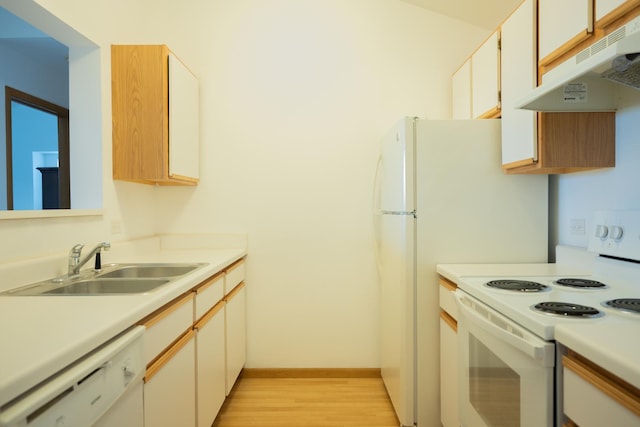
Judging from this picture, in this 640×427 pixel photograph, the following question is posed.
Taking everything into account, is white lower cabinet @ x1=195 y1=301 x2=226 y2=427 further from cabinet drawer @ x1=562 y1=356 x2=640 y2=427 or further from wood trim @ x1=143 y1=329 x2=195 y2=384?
cabinet drawer @ x1=562 y1=356 x2=640 y2=427

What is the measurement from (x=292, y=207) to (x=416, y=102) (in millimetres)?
1234

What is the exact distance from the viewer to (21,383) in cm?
64

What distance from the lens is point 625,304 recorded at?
108 centimetres

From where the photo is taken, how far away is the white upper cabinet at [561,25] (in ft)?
4.33

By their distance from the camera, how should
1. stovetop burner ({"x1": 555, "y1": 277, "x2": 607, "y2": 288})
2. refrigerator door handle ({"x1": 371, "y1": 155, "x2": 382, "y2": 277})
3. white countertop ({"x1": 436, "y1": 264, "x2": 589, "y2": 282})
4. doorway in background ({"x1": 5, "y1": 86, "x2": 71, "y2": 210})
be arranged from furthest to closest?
doorway in background ({"x1": 5, "y1": 86, "x2": 71, "y2": 210}), refrigerator door handle ({"x1": 371, "y1": 155, "x2": 382, "y2": 277}), white countertop ({"x1": 436, "y1": 264, "x2": 589, "y2": 282}), stovetop burner ({"x1": 555, "y1": 277, "x2": 607, "y2": 288})

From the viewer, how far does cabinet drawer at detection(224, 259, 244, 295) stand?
216 cm

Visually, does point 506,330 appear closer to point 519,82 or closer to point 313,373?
point 519,82

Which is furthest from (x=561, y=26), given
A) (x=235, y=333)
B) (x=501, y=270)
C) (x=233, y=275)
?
(x=235, y=333)

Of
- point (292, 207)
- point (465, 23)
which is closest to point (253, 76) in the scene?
point (292, 207)

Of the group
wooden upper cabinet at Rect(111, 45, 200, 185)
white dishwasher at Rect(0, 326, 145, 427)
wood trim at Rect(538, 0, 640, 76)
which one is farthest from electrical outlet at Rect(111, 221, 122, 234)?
wood trim at Rect(538, 0, 640, 76)

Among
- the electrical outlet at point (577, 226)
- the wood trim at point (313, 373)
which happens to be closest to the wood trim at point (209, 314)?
the wood trim at point (313, 373)

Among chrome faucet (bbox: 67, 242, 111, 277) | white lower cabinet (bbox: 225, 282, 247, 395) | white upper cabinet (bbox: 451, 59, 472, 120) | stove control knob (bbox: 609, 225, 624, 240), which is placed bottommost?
white lower cabinet (bbox: 225, 282, 247, 395)

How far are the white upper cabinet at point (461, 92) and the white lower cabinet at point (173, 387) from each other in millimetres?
2154

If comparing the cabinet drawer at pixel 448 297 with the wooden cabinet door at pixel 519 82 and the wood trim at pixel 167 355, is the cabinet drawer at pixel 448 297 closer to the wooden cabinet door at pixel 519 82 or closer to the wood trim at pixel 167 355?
the wooden cabinet door at pixel 519 82
